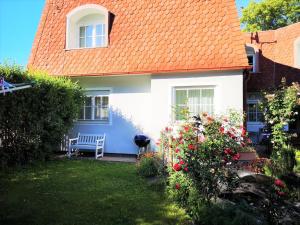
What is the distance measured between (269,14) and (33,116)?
27896 millimetres

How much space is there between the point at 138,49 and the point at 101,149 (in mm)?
4684

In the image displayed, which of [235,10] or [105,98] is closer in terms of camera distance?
[235,10]

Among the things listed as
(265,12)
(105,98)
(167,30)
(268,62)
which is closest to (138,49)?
(167,30)

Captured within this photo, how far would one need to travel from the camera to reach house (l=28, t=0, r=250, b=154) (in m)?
10.7

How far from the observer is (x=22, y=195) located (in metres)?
6.21

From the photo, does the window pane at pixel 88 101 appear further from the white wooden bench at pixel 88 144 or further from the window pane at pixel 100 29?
the window pane at pixel 100 29

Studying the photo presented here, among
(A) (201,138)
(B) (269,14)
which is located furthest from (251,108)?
(B) (269,14)

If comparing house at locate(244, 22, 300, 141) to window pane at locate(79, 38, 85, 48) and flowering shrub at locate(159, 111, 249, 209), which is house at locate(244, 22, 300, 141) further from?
flowering shrub at locate(159, 111, 249, 209)

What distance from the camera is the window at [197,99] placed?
10914 mm

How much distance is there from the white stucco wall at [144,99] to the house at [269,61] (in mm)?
7873

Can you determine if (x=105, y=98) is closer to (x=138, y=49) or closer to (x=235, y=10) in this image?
(x=138, y=49)

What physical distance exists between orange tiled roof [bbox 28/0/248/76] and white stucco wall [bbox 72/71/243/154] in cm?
50

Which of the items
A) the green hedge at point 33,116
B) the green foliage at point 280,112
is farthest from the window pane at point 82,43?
the green foliage at point 280,112

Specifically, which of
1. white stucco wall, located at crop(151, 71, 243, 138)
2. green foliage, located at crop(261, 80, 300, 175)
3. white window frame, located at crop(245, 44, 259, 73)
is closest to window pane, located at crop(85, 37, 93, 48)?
white stucco wall, located at crop(151, 71, 243, 138)
